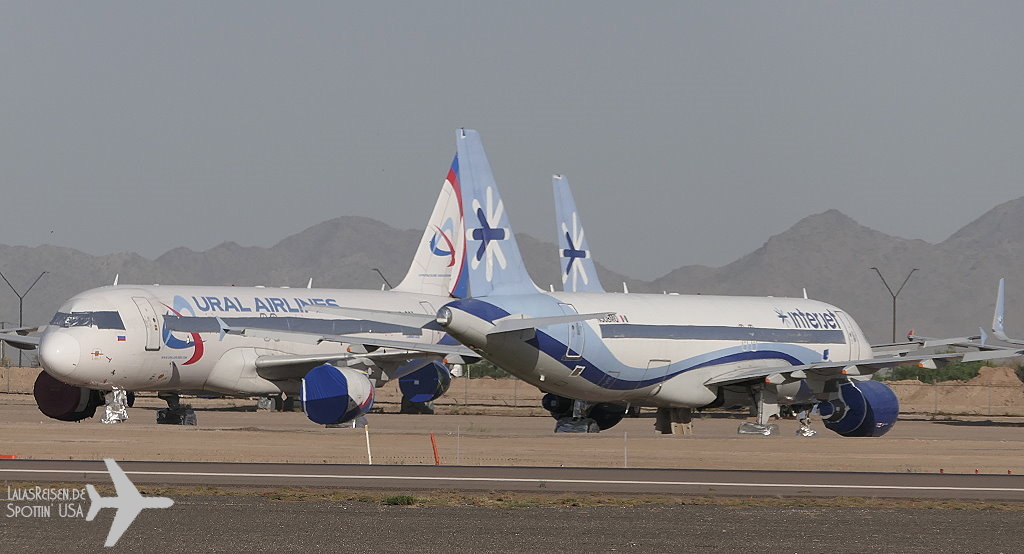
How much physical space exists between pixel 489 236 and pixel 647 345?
6461 millimetres

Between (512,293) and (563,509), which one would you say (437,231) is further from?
(563,509)

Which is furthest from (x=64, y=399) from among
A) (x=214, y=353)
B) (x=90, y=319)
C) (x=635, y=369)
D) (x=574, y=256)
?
(x=635, y=369)

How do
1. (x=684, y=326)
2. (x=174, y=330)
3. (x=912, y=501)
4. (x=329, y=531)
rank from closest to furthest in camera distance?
(x=329, y=531)
(x=912, y=501)
(x=684, y=326)
(x=174, y=330)

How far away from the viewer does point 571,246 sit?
172 feet

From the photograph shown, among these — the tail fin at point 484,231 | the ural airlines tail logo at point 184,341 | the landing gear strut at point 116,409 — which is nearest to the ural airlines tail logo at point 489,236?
the tail fin at point 484,231

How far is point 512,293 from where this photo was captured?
38688 mm

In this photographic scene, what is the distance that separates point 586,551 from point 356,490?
713cm

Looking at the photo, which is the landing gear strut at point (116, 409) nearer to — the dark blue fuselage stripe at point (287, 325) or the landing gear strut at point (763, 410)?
the dark blue fuselage stripe at point (287, 325)

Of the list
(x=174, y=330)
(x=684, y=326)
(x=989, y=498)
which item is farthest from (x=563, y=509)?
(x=174, y=330)

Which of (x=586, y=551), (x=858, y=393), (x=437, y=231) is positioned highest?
(x=437, y=231)

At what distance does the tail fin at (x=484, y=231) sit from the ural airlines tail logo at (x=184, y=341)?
14203 millimetres

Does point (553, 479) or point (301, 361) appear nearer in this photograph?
point (553, 479)

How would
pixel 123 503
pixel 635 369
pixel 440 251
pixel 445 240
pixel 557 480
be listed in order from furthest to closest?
1. pixel 445 240
2. pixel 440 251
3. pixel 635 369
4. pixel 557 480
5. pixel 123 503

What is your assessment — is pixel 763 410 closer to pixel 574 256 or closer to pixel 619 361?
pixel 619 361
